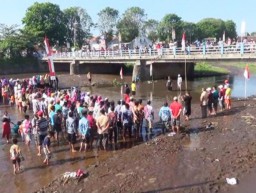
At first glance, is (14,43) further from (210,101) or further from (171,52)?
(210,101)

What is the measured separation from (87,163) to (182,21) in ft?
369

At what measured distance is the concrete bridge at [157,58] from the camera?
96.0 feet

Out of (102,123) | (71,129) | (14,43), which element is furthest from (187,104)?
(14,43)

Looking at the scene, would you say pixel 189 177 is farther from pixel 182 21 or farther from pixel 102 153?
pixel 182 21

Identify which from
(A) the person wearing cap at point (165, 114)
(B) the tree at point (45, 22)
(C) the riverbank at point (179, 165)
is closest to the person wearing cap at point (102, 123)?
(C) the riverbank at point (179, 165)

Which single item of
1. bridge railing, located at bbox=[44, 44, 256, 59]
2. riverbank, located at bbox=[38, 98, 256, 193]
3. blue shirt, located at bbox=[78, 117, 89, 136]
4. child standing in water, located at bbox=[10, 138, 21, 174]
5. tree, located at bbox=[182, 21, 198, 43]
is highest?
tree, located at bbox=[182, 21, 198, 43]

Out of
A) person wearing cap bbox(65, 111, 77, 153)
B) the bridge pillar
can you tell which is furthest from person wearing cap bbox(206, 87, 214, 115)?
the bridge pillar

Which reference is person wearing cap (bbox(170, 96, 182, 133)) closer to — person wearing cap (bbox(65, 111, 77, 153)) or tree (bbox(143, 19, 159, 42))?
person wearing cap (bbox(65, 111, 77, 153))

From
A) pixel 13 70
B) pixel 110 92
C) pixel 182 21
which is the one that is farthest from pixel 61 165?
pixel 182 21

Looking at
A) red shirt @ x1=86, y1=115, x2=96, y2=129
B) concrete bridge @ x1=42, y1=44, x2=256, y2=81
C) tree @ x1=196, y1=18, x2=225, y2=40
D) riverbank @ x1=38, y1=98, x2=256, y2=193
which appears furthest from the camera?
tree @ x1=196, y1=18, x2=225, y2=40

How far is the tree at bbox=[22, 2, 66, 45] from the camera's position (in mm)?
78250

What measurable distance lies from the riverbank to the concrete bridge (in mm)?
14394

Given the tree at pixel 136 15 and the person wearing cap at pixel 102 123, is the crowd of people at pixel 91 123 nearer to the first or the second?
the person wearing cap at pixel 102 123

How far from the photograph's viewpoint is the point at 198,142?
547 inches
